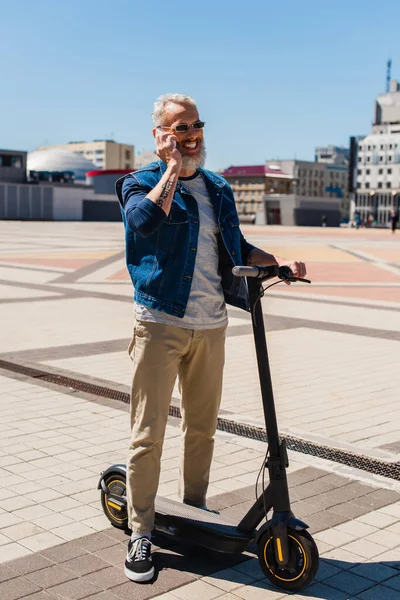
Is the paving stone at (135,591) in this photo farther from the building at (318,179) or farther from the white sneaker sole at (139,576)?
the building at (318,179)

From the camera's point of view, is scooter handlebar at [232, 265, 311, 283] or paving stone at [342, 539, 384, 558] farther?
paving stone at [342, 539, 384, 558]

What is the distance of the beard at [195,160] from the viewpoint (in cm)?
336

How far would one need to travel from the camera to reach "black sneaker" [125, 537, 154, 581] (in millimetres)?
3301

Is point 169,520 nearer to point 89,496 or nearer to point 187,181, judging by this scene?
point 89,496

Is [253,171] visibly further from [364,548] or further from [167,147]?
[167,147]

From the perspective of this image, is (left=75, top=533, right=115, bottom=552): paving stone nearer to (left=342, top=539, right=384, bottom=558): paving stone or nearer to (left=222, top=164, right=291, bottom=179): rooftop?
(left=342, top=539, right=384, bottom=558): paving stone

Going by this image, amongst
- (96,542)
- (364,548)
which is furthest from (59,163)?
(364,548)

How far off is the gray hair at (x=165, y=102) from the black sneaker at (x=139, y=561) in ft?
5.61

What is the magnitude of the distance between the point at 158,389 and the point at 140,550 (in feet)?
2.15

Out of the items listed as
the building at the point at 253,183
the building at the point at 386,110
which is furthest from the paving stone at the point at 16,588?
the building at the point at 386,110

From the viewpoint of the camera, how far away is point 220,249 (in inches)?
140

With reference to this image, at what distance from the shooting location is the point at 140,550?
11.0 feet

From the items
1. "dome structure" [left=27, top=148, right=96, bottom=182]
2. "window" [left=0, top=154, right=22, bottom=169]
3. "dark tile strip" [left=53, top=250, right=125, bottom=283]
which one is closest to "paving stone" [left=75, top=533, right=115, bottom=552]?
"dark tile strip" [left=53, top=250, right=125, bottom=283]

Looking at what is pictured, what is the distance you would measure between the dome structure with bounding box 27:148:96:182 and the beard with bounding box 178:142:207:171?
127m
